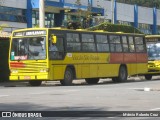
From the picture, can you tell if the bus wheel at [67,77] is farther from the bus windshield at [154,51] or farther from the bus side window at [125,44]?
the bus windshield at [154,51]

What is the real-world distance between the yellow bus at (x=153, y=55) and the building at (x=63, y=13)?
11731 millimetres

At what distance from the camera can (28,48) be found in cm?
2562

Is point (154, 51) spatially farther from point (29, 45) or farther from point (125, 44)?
point (29, 45)

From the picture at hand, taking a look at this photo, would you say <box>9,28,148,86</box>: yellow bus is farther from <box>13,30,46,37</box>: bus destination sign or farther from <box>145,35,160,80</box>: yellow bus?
<box>145,35,160,80</box>: yellow bus

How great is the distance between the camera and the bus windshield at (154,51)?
3475 cm

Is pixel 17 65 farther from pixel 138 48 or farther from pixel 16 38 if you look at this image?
pixel 138 48

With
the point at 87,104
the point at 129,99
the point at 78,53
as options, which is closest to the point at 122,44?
the point at 78,53

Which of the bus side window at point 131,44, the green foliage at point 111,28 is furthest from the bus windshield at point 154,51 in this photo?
the green foliage at point 111,28

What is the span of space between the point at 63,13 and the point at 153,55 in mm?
29691

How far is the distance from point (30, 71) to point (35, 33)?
76.5 inches

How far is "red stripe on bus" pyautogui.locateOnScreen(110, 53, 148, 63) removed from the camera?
97.8ft

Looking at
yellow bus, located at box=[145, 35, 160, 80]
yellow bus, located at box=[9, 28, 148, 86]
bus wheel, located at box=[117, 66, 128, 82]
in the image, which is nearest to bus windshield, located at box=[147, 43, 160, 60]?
yellow bus, located at box=[145, 35, 160, 80]

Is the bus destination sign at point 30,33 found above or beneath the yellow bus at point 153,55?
above

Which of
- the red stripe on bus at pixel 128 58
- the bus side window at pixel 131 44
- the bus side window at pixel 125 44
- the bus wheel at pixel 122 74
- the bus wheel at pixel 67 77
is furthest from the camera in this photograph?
the bus side window at pixel 131 44
